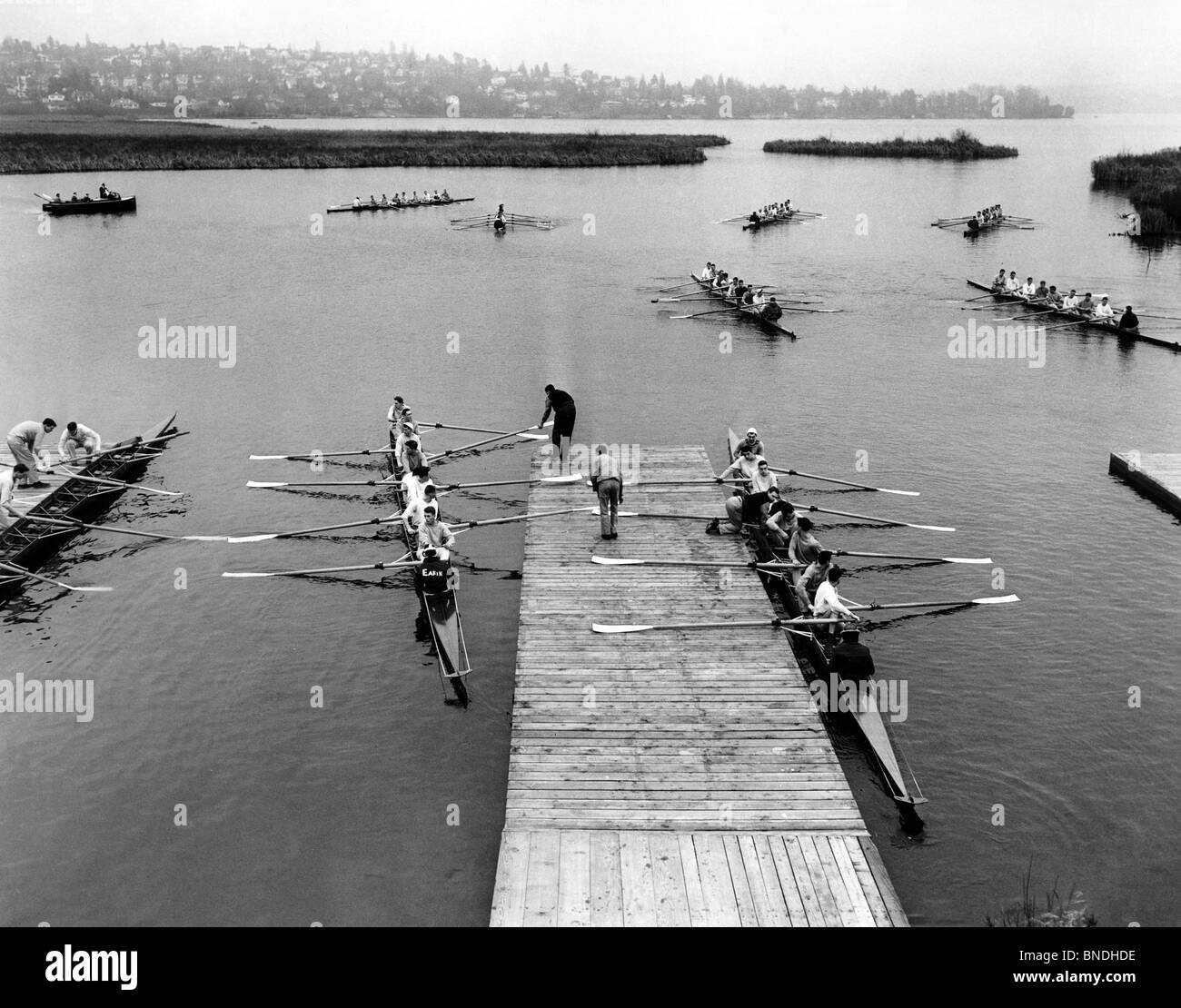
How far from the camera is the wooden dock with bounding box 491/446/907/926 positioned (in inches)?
534

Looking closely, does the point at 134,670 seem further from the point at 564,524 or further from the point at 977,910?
the point at 977,910

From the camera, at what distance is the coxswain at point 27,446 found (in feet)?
94.3

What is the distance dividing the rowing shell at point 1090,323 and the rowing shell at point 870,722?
34.0 meters

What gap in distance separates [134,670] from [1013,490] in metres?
24.8

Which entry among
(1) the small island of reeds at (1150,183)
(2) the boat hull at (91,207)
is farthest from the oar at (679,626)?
(2) the boat hull at (91,207)

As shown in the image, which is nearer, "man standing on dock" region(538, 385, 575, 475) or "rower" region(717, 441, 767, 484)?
"rower" region(717, 441, 767, 484)

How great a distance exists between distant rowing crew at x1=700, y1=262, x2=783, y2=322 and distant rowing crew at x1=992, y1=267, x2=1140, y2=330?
502 inches

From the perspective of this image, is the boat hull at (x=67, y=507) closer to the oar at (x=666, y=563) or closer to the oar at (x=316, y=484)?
the oar at (x=316, y=484)

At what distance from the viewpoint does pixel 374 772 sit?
19.1 meters

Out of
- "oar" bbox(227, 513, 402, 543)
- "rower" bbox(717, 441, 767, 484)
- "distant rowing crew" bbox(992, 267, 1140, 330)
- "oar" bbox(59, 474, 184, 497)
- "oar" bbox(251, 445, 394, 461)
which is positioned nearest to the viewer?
"oar" bbox(227, 513, 402, 543)

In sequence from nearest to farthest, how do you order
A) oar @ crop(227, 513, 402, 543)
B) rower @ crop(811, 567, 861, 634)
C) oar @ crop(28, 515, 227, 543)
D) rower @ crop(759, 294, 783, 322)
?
rower @ crop(811, 567, 861, 634), oar @ crop(227, 513, 402, 543), oar @ crop(28, 515, 227, 543), rower @ crop(759, 294, 783, 322)

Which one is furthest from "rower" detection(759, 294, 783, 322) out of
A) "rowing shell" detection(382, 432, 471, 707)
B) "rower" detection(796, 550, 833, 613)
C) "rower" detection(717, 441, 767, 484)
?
"rowing shell" detection(382, 432, 471, 707)

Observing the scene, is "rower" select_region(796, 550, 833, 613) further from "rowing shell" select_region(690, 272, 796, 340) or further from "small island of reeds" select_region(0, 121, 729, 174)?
"small island of reeds" select_region(0, 121, 729, 174)
